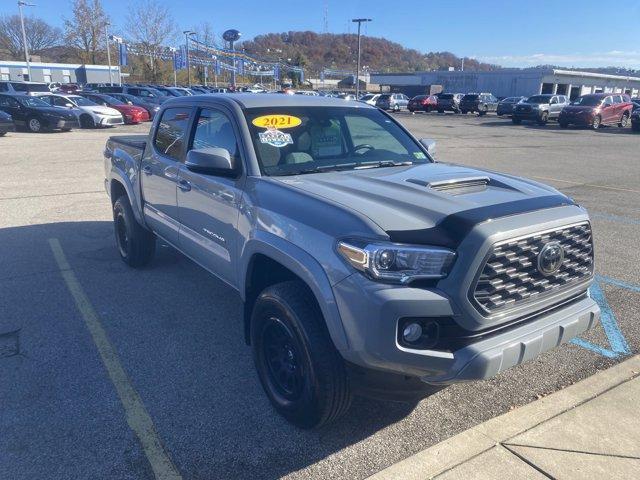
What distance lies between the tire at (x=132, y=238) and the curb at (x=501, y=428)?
12.5 feet

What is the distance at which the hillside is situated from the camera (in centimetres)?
12450

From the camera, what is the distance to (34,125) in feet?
70.9

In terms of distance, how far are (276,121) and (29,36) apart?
11278 cm

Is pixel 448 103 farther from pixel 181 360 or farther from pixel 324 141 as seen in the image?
pixel 181 360

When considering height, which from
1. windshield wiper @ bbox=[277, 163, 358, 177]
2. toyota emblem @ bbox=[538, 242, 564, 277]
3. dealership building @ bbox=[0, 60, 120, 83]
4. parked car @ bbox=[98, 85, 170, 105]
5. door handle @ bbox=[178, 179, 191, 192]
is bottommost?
toyota emblem @ bbox=[538, 242, 564, 277]

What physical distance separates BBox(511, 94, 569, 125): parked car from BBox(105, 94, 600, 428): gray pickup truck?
32.4 metres

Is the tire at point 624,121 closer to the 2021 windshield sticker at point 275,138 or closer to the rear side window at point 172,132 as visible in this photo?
the rear side window at point 172,132

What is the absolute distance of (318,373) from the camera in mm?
2754

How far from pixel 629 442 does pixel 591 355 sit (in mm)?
1075

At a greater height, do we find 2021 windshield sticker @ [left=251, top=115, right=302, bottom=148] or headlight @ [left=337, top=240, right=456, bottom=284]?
2021 windshield sticker @ [left=251, top=115, right=302, bottom=148]

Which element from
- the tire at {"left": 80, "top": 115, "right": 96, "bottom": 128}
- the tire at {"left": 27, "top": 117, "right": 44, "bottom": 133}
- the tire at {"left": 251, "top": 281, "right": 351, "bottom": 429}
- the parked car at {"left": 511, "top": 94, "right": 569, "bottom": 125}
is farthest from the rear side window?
the parked car at {"left": 511, "top": 94, "right": 569, "bottom": 125}

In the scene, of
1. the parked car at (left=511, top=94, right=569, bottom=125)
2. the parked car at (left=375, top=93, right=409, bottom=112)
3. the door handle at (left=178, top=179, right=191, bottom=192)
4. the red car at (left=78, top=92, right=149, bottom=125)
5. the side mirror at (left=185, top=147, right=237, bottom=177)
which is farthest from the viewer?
the parked car at (left=375, top=93, right=409, bottom=112)

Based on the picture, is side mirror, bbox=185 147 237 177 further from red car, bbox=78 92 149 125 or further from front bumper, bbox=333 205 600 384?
red car, bbox=78 92 149 125

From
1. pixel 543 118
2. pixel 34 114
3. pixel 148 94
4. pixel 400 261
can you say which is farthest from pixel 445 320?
pixel 543 118
